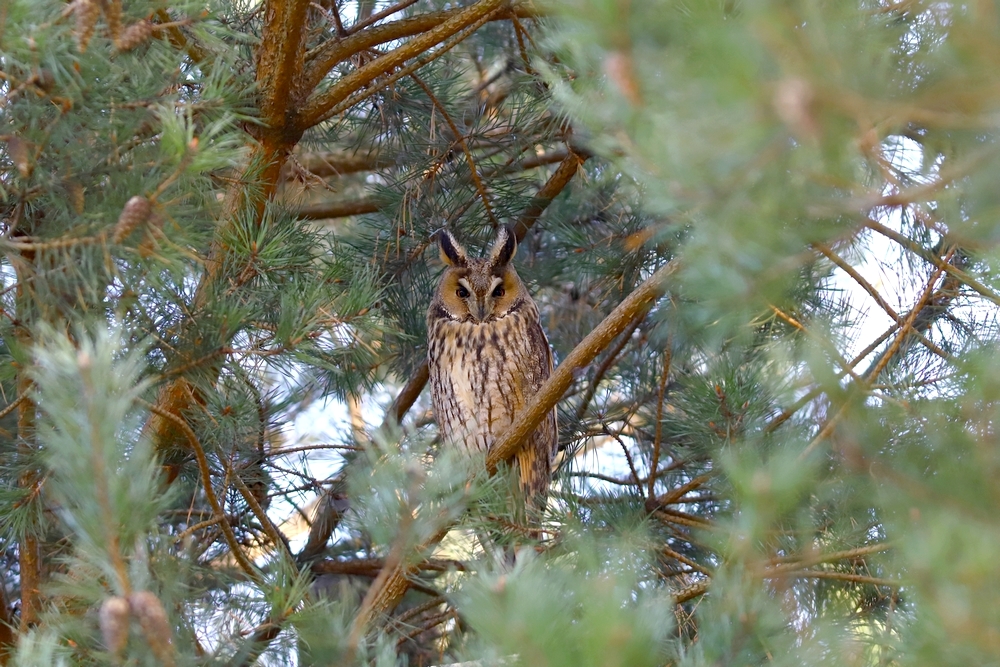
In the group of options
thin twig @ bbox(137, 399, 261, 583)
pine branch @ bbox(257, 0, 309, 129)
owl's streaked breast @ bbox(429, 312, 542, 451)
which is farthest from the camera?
owl's streaked breast @ bbox(429, 312, 542, 451)

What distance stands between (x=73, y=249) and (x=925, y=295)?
1532mm

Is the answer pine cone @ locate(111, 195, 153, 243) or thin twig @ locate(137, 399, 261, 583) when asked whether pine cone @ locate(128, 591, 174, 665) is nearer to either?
thin twig @ locate(137, 399, 261, 583)

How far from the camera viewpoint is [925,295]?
1.88 meters

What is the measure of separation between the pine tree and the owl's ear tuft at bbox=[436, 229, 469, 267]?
0.08m

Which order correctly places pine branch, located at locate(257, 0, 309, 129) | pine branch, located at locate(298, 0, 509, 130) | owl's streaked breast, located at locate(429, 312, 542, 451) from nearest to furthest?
pine branch, located at locate(257, 0, 309, 129), pine branch, located at locate(298, 0, 509, 130), owl's streaked breast, located at locate(429, 312, 542, 451)

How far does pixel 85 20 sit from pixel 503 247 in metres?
1.75

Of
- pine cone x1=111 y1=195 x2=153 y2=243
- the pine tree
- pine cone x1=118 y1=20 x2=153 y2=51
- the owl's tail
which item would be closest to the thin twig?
the pine tree

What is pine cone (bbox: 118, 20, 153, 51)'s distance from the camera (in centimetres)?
153

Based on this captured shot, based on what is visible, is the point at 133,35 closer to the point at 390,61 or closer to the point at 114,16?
the point at 114,16

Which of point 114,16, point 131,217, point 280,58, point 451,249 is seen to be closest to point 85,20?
point 114,16

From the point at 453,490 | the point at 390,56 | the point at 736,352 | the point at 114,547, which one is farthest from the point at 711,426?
the point at 114,547

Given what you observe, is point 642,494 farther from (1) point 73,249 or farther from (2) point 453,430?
(1) point 73,249

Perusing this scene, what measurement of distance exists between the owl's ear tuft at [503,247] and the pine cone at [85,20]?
171 centimetres

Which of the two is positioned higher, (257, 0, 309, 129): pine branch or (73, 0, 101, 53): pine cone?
(257, 0, 309, 129): pine branch
